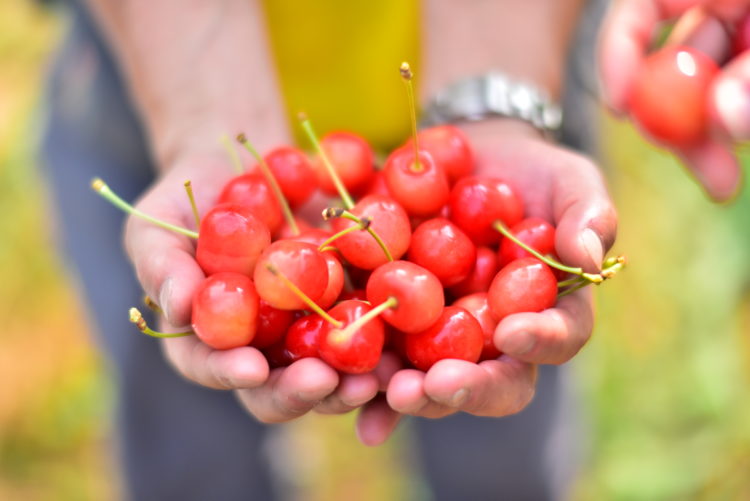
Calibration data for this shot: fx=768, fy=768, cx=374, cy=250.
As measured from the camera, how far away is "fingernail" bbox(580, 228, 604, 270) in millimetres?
1062

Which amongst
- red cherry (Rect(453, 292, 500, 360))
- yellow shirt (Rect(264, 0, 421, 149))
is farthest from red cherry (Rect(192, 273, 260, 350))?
yellow shirt (Rect(264, 0, 421, 149))

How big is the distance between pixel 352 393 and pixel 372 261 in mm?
243

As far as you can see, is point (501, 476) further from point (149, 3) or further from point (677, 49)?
point (149, 3)

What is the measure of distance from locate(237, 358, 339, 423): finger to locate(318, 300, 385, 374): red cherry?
21 millimetres

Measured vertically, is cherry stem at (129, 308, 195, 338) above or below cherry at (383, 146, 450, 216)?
below

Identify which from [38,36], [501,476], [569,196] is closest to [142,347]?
[501,476]

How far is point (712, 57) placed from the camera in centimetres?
146

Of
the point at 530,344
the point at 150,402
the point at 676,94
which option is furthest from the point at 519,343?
the point at 150,402

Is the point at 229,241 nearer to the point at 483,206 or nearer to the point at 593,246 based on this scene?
the point at 483,206

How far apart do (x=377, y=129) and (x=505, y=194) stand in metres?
0.57

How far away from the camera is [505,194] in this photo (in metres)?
1.27

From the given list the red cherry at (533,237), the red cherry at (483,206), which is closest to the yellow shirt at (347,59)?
the red cherry at (483,206)

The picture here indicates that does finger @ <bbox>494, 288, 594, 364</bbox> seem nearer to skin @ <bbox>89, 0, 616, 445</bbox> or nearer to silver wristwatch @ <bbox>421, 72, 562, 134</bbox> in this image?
skin @ <bbox>89, 0, 616, 445</bbox>

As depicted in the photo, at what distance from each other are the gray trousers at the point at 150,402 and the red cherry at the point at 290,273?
75 cm
